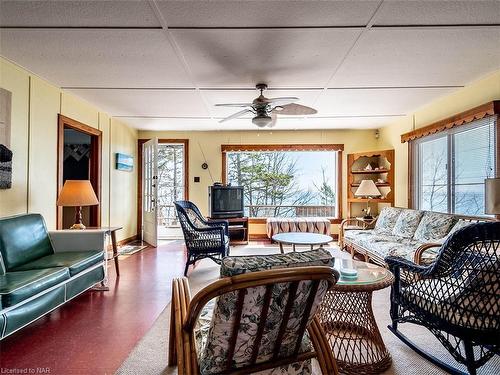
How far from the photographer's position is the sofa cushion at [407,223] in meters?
3.73

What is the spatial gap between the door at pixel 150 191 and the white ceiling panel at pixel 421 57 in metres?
3.43

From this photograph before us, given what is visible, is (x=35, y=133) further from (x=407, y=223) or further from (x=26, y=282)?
(x=407, y=223)

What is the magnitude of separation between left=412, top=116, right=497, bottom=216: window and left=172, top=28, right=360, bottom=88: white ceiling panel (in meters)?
1.95

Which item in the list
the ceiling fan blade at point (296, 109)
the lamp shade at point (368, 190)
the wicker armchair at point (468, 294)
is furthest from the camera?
the lamp shade at point (368, 190)

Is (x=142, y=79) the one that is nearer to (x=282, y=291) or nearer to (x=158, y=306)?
(x=158, y=306)

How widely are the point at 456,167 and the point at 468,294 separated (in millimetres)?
2730

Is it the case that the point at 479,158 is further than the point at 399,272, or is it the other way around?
the point at 479,158

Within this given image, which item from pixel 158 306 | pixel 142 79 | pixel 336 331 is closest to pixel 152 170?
pixel 142 79

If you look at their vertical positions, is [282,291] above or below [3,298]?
above

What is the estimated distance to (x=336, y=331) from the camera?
6.67 ft

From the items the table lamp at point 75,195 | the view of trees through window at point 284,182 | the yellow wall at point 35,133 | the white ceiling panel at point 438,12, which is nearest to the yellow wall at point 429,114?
the white ceiling panel at point 438,12

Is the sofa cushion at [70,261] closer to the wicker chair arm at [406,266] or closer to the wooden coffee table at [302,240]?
the wooden coffee table at [302,240]

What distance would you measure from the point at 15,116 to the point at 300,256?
3.37 meters

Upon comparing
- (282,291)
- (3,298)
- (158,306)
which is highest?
(282,291)
